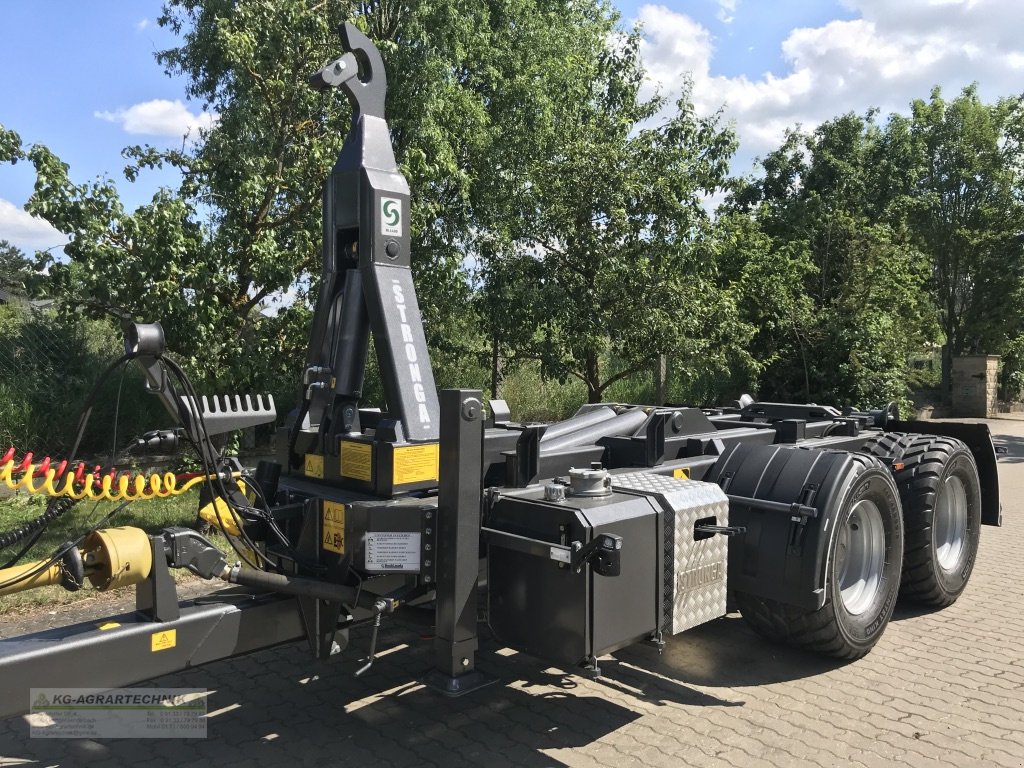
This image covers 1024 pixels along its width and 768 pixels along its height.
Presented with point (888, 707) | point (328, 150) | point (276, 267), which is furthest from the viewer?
point (328, 150)

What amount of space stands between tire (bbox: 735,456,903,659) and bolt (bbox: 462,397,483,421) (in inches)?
71.1

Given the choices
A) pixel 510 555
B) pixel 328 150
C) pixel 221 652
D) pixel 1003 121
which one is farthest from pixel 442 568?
pixel 1003 121

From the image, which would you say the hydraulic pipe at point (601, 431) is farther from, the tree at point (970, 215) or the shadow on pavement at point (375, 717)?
the tree at point (970, 215)

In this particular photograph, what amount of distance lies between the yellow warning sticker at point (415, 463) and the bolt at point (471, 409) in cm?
42

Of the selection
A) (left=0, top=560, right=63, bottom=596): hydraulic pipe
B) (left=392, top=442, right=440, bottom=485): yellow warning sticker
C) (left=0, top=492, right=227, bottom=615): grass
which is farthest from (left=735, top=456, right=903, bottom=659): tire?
(left=0, top=492, right=227, bottom=615): grass

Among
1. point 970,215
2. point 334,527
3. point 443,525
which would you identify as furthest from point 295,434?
point 970,215

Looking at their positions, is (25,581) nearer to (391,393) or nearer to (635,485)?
(391,393)

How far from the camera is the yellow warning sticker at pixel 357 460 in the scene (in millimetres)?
3672

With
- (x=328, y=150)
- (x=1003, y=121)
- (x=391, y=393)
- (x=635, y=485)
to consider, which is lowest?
(x=635, y=485)

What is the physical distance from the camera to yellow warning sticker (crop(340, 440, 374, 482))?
12.0 ft

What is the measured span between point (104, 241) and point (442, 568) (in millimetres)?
4870

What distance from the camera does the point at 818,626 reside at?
4098 millimetres

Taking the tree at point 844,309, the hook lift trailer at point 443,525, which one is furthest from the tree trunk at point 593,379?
the hook lift trailer at point 443,525
